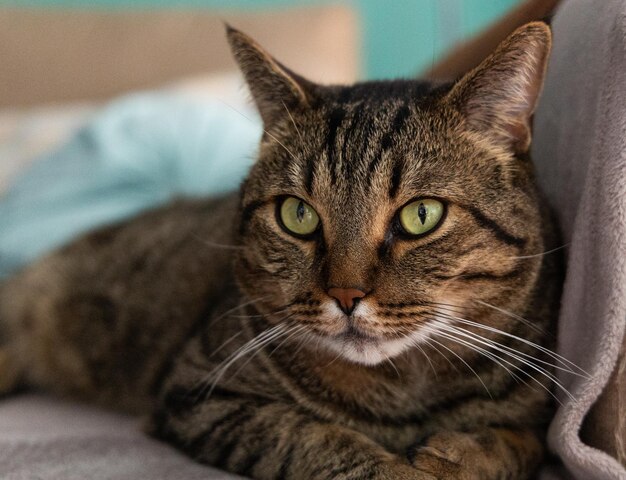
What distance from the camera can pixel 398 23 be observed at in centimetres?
343

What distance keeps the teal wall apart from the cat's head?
2.39m

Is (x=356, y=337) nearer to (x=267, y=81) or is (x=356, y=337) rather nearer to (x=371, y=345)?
(x=371, y=345)

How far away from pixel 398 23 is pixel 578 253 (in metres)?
2.75

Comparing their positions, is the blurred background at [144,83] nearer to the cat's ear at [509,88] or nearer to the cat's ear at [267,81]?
the cat's ear at [267,81]

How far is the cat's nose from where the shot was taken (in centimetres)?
87

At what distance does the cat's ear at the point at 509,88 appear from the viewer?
91 cm

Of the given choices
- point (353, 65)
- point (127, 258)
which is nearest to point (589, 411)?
point (127, 258)

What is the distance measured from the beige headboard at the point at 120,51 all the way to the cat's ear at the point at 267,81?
1.73 meters

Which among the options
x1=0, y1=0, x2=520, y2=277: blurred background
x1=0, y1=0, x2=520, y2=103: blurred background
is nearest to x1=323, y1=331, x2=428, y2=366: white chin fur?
x1=0, y1=0, x2=520, y2=277: blurred background

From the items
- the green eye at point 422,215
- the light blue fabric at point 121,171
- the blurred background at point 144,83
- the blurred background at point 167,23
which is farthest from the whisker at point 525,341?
the blurred background at point 167,23

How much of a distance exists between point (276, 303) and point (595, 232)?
1.61 feet

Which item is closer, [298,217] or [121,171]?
[298,217]

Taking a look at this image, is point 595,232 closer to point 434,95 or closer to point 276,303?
point 434,95

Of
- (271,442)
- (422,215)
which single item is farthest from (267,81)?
(271,442)
